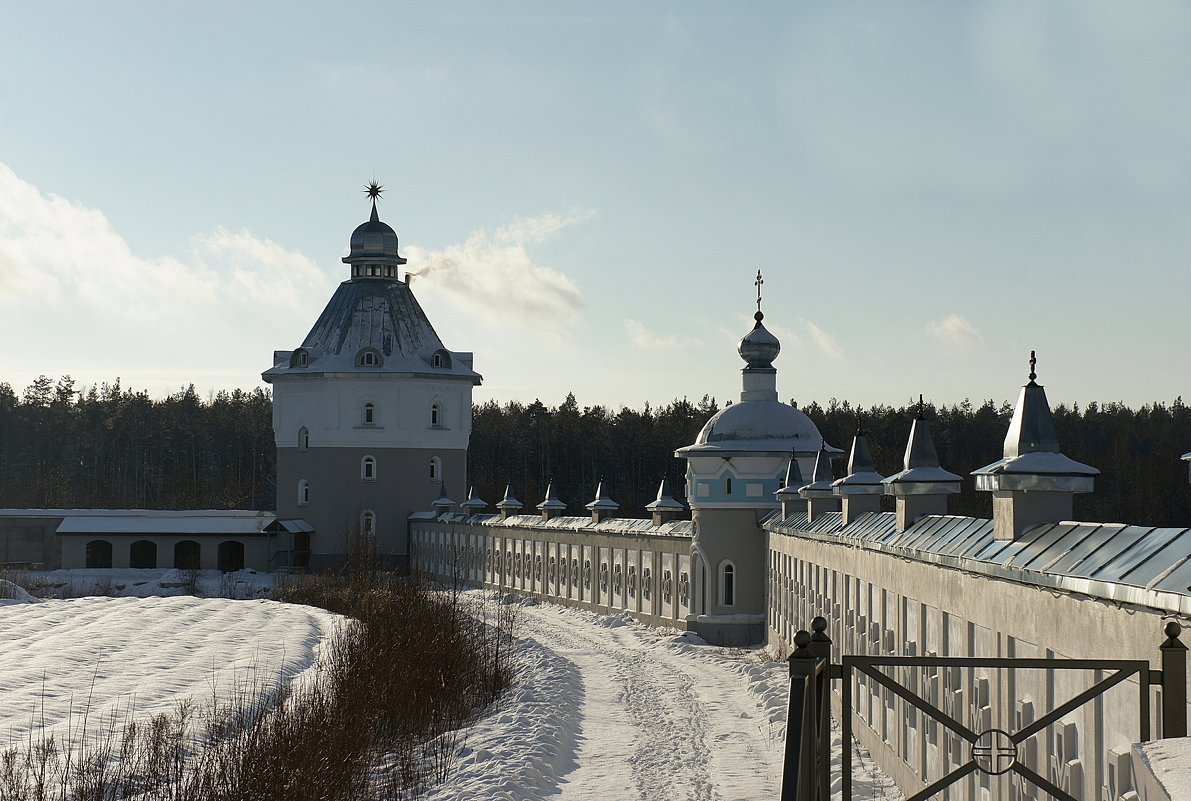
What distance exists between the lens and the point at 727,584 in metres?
31.9

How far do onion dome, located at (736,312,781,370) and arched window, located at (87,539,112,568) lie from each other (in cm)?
3134

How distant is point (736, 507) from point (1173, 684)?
2546 cm

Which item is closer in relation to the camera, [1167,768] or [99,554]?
[1167,768]

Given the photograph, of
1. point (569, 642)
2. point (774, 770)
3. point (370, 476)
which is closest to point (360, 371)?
point (370, 476)

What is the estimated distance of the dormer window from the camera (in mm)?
58906

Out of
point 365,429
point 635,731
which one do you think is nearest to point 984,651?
point 635,731

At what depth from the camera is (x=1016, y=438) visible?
11.5 metres

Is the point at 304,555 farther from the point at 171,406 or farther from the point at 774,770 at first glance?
the point at 171,406

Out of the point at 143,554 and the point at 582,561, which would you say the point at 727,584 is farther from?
the point at 143,554

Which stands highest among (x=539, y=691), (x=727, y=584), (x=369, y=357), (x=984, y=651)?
(x=369, y=357)

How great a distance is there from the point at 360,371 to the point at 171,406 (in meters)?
63.1

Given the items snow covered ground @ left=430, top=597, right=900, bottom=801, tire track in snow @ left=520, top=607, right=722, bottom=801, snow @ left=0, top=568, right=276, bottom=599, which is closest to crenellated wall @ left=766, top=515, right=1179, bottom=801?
snow covered ground @ left=430, top=597, right=900, bottom=801

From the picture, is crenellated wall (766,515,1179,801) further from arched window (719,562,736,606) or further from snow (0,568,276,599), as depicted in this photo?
snow (0,568,276,599)

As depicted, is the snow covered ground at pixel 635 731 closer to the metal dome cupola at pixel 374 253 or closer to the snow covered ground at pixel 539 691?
the snow covered ground at pixel 539 691
